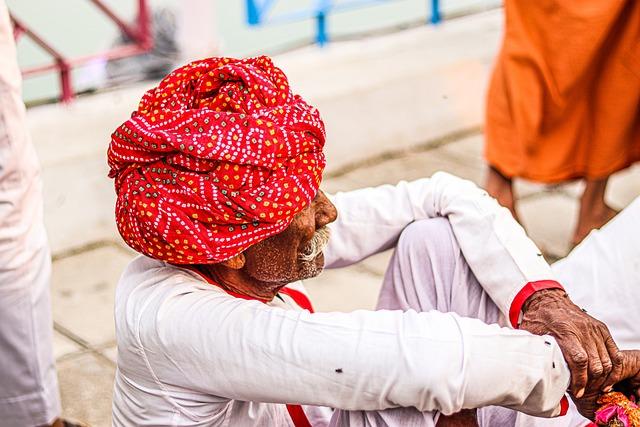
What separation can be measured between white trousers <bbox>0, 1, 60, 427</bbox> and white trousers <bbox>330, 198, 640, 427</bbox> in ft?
2.78

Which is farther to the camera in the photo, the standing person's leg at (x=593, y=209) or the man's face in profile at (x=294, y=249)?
the standing person's leg at (x=593, y=209)

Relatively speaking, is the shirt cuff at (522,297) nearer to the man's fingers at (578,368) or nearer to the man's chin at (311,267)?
the man's fingers at (578,368)

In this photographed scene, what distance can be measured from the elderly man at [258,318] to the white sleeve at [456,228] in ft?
0.39

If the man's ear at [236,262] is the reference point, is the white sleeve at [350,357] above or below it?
below

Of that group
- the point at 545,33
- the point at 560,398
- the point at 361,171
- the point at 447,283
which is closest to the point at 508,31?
the point at 545,33

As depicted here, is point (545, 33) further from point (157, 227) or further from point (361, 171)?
point (157, 227)

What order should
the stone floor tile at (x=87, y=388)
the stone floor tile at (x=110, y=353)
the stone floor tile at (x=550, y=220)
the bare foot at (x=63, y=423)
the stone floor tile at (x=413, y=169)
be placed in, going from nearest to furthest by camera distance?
the bare foot at (x=63, y=423), the stone floor tile at (x=87, y=388), the stone floor tile at (x=110, y=353), the stone floor tile at (x=550, y=220), the stone floor tile at (x=413, y=169)

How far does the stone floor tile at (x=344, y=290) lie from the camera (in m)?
3.75

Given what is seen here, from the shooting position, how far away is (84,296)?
3.83m

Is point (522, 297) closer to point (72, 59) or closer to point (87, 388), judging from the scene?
point (87, 388)

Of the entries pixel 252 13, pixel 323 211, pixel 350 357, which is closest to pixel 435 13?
pixel 252 13

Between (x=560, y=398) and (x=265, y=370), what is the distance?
0.54 meters

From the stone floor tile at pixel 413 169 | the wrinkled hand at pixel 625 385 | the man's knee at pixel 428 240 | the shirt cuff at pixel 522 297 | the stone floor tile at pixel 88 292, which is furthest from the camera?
the stone floor tile at pixel 413 169

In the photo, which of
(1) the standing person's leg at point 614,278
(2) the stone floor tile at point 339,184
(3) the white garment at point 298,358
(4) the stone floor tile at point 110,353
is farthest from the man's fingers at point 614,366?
(2) the stone floor tile at point 339,184
